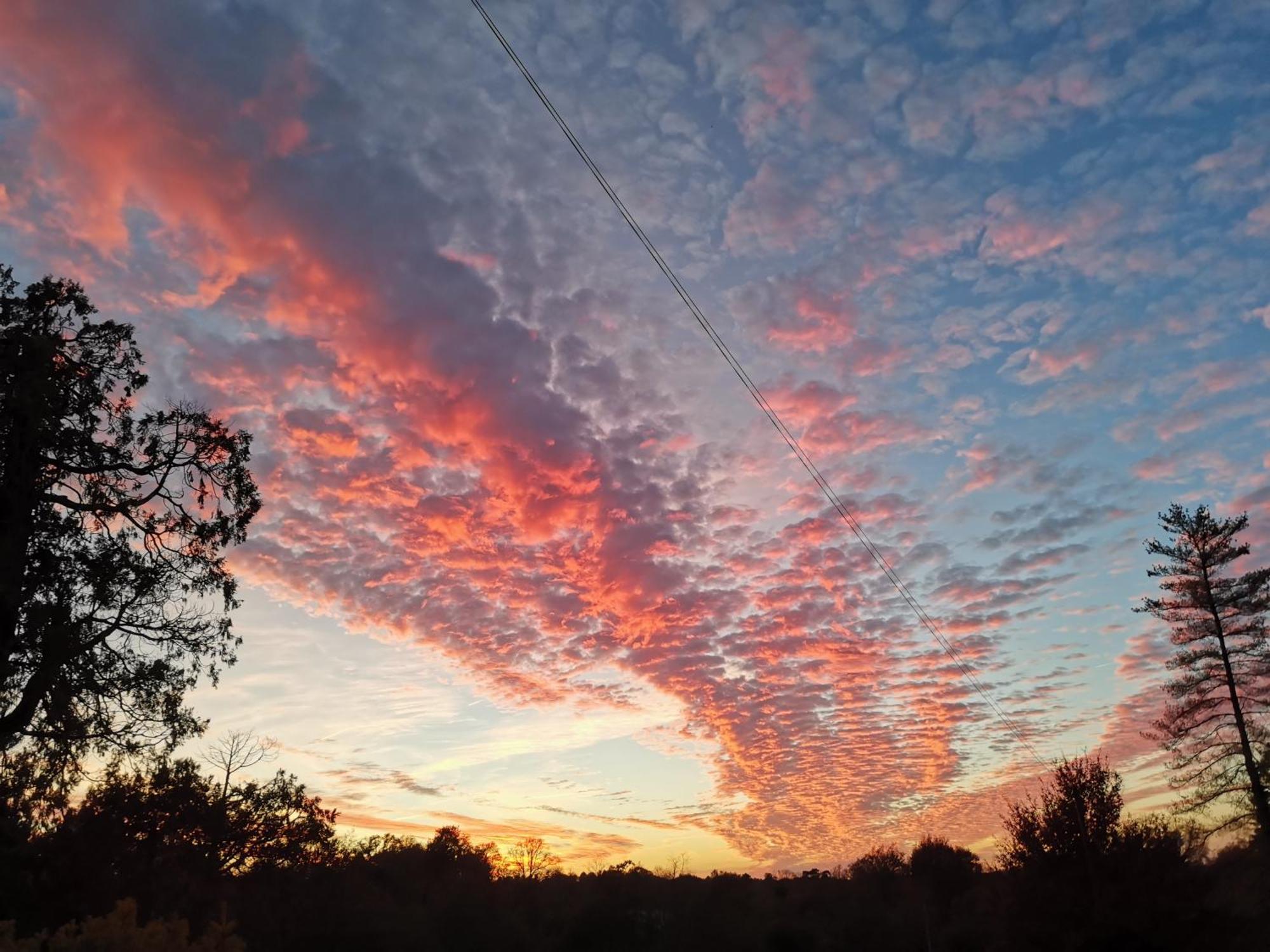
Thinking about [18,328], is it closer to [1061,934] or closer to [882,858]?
[1061,934]

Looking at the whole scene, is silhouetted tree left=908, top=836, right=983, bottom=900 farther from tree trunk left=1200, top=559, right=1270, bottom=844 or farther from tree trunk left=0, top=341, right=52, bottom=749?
tree trunk left=0, top=341, right=52, bottom=749

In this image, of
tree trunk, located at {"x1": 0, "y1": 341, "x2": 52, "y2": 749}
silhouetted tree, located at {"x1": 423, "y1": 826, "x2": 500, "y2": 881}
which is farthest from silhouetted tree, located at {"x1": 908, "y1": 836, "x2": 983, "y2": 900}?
tree trunk, located at {"x1": 0, "y1": 341, "x2": 52, "y2": 749}

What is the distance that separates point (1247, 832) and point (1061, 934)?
17764 mm

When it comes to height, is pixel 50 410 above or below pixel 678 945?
above

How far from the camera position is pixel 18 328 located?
16.9 metres

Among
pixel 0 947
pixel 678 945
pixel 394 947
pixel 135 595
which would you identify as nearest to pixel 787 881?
pixel 678 945

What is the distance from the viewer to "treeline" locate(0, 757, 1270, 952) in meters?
20.5

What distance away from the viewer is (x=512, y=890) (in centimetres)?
5781

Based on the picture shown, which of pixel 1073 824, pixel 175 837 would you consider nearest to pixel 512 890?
pixel 175 837

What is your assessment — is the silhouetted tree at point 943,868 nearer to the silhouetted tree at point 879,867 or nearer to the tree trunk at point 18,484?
the silhouetted tree at point 879,867

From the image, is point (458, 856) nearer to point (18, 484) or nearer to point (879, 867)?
point (879, 867)

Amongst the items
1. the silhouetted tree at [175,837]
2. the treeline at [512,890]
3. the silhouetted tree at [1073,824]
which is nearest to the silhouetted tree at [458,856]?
the treeline at [512,890]

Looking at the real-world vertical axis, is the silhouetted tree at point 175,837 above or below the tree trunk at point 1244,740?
below

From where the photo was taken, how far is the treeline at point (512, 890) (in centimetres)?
2050
